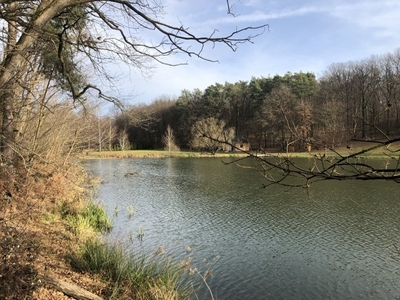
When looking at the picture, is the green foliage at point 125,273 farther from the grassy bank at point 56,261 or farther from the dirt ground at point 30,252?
the dirt ground at point 30,252

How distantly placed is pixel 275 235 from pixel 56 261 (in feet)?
25.0

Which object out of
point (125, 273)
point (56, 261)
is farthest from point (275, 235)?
point (56, 261)

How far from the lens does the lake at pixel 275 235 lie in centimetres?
773

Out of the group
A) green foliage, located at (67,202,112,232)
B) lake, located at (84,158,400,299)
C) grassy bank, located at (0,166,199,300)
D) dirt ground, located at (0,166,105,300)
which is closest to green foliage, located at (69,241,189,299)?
grassy bank, located at (0,166,199,300)

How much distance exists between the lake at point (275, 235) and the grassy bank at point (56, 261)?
76 cm

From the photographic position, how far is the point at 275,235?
11414 millimetres

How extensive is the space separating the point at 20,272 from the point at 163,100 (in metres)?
74.9

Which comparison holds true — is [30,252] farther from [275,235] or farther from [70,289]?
[275,235]

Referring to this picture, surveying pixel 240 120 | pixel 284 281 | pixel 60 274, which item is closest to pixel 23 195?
pixel 60 274

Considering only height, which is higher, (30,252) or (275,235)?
(30,252)

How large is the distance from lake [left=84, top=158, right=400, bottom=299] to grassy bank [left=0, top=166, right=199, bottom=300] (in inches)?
29.9

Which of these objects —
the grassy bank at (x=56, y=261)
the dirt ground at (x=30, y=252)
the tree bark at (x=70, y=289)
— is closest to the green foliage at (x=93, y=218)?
the grassy bank at (x=56, y=261)

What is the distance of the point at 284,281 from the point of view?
310 inches

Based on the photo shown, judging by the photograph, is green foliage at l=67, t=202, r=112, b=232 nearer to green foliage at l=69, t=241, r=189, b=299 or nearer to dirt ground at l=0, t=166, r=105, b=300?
dirt ground at l=0, t=166, r=105, b=300
